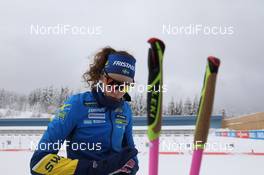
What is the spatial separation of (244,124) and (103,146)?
26465mm

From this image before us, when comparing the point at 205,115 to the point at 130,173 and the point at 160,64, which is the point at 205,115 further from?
the point at 130,173

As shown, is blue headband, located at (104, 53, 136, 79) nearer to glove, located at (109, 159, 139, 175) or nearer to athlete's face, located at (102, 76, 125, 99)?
athlete's face, located at (102, 76, 125, 99)

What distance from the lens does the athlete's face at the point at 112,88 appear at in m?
1.68

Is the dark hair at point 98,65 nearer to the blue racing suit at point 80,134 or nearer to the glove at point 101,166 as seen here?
the blue racing suit at point 80,134

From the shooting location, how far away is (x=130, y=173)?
170cm

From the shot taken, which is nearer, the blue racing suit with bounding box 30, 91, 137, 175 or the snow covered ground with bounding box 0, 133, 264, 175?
the blue racing suit with bounding box 30, 91, 137, 175

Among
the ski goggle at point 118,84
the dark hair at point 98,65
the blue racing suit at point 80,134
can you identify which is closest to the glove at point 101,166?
the blue racing suit at point 80,134

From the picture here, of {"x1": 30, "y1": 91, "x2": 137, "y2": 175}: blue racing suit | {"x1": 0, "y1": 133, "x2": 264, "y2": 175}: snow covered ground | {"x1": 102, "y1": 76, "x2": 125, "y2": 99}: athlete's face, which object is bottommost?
{"x1": 0, "y1": 133, "x2": 264, "y2": 175}: snow covered ground

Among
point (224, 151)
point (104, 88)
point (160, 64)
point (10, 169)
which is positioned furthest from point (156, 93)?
point (224, 151)

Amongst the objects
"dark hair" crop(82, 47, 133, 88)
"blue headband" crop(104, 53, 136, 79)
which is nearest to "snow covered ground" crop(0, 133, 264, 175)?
"dark hair" crop(82, 47, 133, 88)

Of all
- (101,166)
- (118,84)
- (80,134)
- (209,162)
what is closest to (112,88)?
(118,84)

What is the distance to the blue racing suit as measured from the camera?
1545 mm

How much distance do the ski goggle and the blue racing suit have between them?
0.32 ft

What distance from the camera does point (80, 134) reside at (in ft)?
5.57
